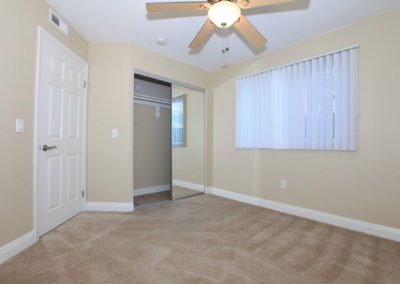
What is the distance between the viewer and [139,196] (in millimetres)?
3941

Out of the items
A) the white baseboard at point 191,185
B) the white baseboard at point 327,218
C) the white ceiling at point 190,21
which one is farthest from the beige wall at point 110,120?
the white baseboard at point 327,218

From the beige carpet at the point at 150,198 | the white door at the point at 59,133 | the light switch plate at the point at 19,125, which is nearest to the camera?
the light switch plate at the point at 19,125

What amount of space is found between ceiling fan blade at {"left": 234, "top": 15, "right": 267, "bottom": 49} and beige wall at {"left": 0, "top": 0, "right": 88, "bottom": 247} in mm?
1967

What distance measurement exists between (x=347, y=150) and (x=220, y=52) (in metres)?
2.28

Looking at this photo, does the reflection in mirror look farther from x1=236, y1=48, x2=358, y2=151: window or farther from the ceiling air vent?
the ceiling air vent

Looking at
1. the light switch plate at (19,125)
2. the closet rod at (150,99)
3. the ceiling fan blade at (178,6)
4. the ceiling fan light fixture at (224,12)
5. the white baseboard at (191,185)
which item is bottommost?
the white baseboard at (191,185)

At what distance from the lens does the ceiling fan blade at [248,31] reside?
1.77m

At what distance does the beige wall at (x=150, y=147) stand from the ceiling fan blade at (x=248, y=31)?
8.24 feet

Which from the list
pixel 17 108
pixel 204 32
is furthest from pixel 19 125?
pixel 204 32

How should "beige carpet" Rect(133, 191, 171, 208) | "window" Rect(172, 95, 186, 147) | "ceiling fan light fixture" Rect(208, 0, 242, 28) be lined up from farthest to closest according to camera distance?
1. "window" Rect(172, 95, 186, 147)
2. "beige carpet" Rect(133, 191, 171, 208)
3. "ceiling fan light fixture" Rect(208, 0, 242, 28)

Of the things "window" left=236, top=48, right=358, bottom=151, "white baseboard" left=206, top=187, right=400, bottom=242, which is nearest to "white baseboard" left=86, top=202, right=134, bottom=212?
"white baseboard" left=206, top=187, right=400, bottom=242

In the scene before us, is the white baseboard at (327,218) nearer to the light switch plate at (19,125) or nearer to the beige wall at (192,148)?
the beige wall at (192,148)

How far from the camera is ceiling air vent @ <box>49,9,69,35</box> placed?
2303 mm

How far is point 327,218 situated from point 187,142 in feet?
8.35
